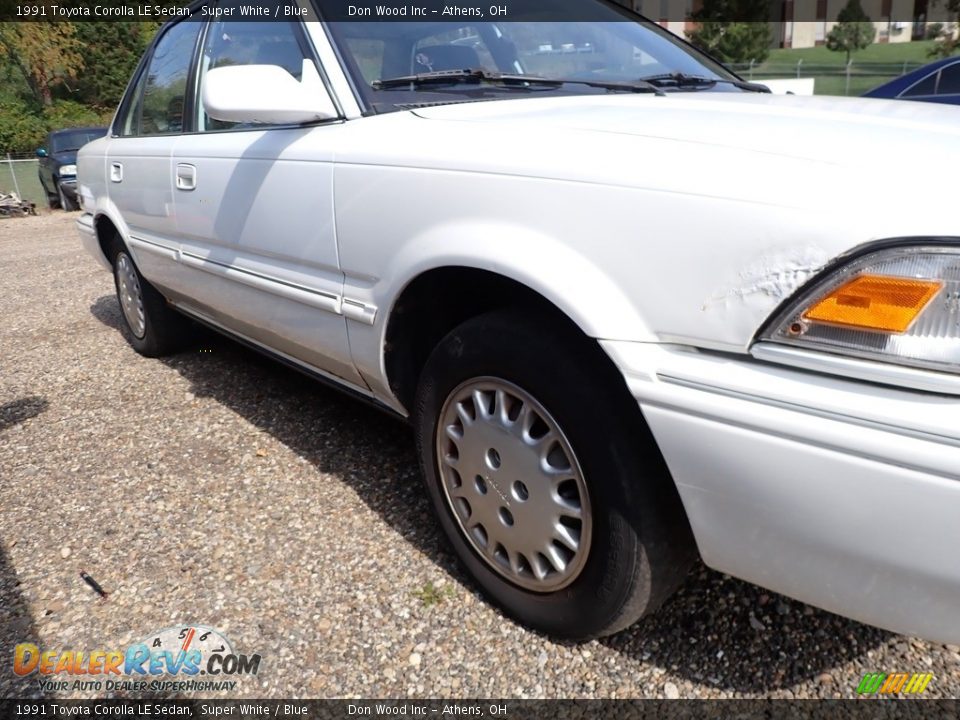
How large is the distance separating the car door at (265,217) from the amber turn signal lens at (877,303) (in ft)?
4.40

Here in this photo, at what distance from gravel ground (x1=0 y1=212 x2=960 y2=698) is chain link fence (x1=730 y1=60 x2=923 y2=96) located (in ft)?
79.1

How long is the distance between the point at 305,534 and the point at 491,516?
80 centimetres

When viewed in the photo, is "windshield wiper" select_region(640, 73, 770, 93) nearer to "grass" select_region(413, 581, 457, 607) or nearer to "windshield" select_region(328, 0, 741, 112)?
"windshield" select_region(328, 0, 741, 112)

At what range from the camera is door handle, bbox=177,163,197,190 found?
2.86 metres

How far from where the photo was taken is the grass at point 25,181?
16.1 meters

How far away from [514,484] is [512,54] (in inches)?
56.0

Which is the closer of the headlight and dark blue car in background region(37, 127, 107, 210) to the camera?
the headlight

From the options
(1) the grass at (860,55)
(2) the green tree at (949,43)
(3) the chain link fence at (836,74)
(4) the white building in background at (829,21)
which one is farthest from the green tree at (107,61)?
(4) the white building in background at (829,21)

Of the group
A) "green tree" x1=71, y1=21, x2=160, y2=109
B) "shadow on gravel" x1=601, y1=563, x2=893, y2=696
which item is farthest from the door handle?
"green tree" x1=71, y1=21, x2=160, y2=109

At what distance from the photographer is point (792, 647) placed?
6.10 feet

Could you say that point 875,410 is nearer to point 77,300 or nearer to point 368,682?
point 368,682

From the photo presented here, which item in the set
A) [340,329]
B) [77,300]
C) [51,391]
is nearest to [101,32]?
[77,300]

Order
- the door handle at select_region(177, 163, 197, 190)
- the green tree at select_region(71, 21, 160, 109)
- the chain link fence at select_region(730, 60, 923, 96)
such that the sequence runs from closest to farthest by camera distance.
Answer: the door handle at select_region(177, 163, 197, 190) → the chain link fence at select_region(730, 60, 923, 96) → the green tree at select_region(71, 21, 160, 109)

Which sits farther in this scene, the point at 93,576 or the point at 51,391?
the point at 51,391
